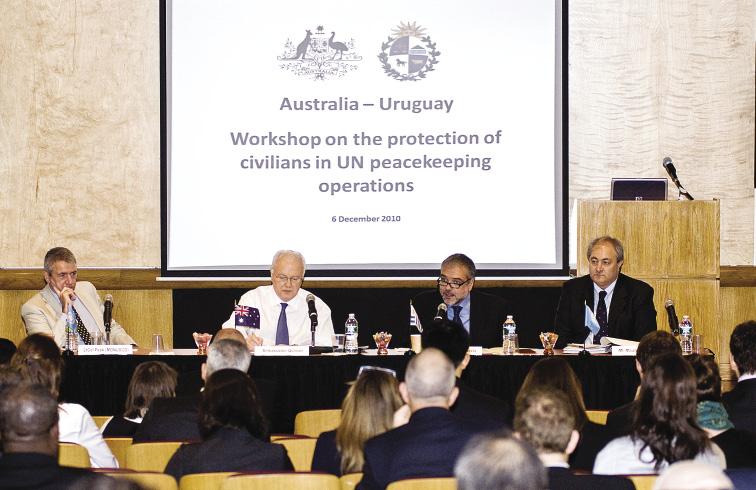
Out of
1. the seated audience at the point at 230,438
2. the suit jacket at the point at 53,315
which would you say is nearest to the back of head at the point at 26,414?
the seated audience at the point at 230,438

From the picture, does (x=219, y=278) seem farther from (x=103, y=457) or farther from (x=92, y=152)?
(x=103, y=457)

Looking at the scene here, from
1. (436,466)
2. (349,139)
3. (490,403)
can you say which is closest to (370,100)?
(349,139)

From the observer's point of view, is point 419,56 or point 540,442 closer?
point 540,442

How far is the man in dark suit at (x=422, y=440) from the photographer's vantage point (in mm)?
2691

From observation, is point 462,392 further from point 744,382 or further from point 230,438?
point 744,382

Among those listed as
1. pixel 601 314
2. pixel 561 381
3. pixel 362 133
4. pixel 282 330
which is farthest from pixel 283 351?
pixel 362 133

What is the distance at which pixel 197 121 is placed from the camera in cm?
720

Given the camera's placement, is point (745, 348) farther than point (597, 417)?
No

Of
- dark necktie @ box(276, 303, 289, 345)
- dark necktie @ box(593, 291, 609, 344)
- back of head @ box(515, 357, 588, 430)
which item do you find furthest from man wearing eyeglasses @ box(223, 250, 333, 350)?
back of head @ box(515, 357, 588, 430)

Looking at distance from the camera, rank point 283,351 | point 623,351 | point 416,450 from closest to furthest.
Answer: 1. point 416,450
2. point 623,351
3. point 283,351

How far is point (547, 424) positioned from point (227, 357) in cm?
172

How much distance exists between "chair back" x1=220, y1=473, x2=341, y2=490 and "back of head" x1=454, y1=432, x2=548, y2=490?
1.06 metres

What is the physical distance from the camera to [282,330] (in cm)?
605

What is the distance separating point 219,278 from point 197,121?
1243 millimetres
